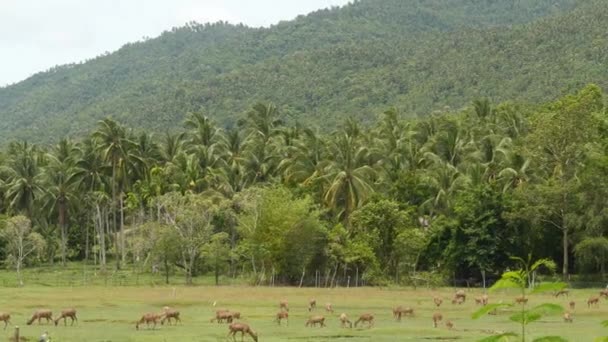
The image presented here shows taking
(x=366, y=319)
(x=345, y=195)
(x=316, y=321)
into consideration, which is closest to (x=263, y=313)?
(x=316, y=321)

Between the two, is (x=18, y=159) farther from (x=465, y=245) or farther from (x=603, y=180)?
(x=603, y=180)

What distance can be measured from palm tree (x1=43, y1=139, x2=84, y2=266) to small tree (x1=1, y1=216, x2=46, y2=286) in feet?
Result: 15.2

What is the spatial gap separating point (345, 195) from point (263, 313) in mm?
36881

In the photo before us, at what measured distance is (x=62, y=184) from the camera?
10475cm

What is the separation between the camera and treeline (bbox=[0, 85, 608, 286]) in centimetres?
7869

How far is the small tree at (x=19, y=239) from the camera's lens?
91.4 meters

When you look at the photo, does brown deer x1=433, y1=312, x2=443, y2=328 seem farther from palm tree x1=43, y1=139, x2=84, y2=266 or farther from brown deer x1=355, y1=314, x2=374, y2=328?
palm tree x1=43, y1=139, x2=84, y2=266

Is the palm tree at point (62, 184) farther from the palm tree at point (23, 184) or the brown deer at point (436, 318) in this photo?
the brown deer at point (436, 318)

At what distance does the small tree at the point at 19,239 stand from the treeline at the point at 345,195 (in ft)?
0.80

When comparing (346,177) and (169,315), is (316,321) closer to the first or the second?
(169,315)

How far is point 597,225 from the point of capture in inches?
2884

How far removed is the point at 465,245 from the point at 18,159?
59.8 m

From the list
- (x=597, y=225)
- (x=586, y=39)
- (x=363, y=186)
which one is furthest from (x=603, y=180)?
(x=586, y=39)

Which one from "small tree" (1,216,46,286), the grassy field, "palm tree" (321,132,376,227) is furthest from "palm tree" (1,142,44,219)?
the grassy field
